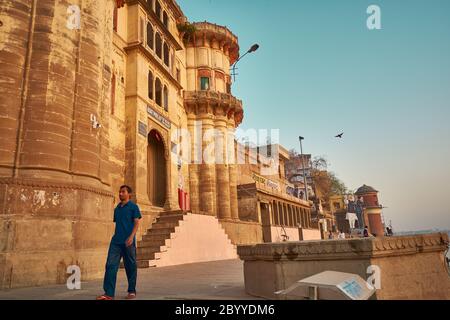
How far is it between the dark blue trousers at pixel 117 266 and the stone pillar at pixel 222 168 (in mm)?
18170

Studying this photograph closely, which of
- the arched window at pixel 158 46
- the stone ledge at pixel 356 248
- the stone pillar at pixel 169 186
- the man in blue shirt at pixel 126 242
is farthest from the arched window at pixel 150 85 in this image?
the stone ledge at pixel 356 248

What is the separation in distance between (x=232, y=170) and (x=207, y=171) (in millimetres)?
2399

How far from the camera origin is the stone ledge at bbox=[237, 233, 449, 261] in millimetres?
4090

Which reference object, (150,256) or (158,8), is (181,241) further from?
(158,8)

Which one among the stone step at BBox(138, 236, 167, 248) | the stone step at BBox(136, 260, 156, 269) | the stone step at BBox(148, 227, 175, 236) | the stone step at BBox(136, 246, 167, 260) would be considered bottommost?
the stone step at BBox(136, 260, 156, 269)

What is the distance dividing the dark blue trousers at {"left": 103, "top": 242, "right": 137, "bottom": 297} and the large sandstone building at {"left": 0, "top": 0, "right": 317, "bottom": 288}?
3187 mm

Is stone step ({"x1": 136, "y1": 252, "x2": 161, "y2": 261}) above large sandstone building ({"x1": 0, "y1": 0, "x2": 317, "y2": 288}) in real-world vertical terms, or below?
below

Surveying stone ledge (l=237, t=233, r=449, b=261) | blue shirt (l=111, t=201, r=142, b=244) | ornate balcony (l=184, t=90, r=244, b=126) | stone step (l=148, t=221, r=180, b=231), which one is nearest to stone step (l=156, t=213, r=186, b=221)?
stone step (l=148, t=221, r=180, b=231)

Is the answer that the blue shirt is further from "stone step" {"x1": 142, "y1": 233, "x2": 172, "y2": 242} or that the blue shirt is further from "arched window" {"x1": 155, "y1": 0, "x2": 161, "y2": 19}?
"arched window" {"x1": 155, "y1": 0, "x2": 161, "y2": 19}

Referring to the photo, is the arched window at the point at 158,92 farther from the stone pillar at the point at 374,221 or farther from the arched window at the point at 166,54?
the stone pillar at the point at 374,221

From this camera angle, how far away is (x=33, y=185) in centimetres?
762

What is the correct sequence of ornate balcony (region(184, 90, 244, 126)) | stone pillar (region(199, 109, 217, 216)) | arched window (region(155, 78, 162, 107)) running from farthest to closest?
ornate balcony (region(184, 90, 244, 126))
stone pillar (region(199, 109, 217, 216))
arched window (region(155, 78, 162, 107))

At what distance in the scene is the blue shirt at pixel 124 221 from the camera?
16.8ft
